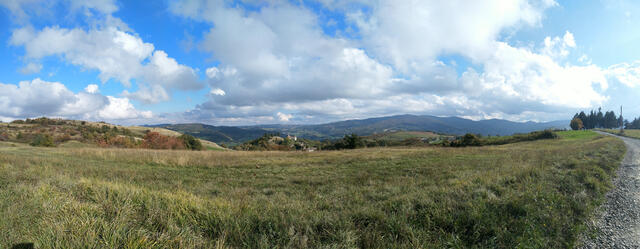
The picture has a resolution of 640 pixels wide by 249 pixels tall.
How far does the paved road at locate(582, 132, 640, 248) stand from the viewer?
4051 mm

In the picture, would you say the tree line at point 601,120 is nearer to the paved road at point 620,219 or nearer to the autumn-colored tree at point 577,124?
the autumn-colored tree at point 577,124

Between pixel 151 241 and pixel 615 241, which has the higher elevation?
pixel 151 241

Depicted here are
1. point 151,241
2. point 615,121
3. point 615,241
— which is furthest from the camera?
point 615,121

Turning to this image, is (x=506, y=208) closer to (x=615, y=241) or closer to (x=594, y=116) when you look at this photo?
(x=615, y=241)

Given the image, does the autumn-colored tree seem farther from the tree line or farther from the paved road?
the paved road

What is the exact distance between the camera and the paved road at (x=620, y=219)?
4.05 m

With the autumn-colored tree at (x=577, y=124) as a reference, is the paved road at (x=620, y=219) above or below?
below

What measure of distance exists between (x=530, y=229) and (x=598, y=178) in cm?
722

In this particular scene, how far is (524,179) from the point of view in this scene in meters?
7.75

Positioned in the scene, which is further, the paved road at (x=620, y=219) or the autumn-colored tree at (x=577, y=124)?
the autumn-colored tree at (x=577, y=124)

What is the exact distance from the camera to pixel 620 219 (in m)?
4.96

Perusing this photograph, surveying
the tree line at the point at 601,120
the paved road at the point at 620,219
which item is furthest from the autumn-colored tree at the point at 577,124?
the paved road at the point at 620,219

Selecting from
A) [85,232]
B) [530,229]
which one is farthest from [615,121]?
[85,232]

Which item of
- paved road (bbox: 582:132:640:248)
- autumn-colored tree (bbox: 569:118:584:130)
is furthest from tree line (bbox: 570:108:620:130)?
paved road (bbox: 582:132:640:248)
